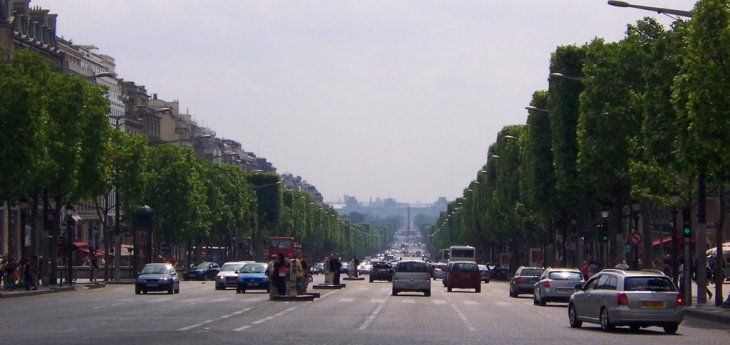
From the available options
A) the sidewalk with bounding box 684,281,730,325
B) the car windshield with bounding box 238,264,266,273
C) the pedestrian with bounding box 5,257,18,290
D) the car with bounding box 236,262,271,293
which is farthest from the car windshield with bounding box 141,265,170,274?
the sidewalk with bounding box 684,281,730,325

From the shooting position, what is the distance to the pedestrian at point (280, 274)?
152 ft

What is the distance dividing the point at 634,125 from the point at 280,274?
1768 cm

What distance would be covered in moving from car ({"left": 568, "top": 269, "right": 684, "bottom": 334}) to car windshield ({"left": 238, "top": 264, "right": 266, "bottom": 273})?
108 feet

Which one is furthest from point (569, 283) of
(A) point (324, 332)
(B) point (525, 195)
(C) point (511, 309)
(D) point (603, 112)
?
(B) point (525, 195)

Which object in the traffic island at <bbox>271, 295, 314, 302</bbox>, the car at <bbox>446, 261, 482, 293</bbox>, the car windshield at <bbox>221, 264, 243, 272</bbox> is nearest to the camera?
the traffic island at <bbox>271, 295, 314, 302</bbox>

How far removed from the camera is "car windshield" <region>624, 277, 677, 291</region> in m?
30.4

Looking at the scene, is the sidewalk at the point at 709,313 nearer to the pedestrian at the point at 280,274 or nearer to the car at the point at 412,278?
the pedestrian at the point at 280,274

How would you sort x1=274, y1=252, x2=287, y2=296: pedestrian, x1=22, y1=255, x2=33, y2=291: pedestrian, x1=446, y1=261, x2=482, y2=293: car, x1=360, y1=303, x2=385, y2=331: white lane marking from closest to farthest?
x1=360, y1=303, x2=385, y2=331: white lane marking → x1=274, y1=252, x2=287, y2=296: pedestrian → x1=22, y1=255, x2=33, y2=291: pedestrian → x1=446, y1=261, x2=482, y2=293: car

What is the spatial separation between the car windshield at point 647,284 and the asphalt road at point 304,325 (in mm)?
1108

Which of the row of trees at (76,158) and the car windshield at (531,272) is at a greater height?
the row of trees at (76,158)

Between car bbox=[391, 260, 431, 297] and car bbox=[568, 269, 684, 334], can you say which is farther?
car bbox=[391, 260, 431, 297]

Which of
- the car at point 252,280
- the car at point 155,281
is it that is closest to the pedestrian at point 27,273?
the car at point 155,281

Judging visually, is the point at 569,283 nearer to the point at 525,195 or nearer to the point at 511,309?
the point at 511,309

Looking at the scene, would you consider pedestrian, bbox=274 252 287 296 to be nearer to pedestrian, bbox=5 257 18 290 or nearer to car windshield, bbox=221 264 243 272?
pedestrian, bbox=5 257 18 290
